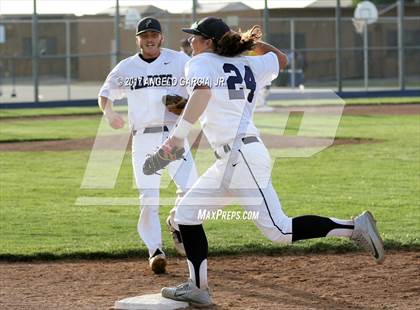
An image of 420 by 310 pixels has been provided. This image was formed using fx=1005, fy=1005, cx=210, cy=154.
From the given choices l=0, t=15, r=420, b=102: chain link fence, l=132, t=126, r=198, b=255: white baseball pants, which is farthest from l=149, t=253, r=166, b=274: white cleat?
l=0, t=15, r=420, b=102: chain link fence

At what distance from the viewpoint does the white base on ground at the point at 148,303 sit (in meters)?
7.33

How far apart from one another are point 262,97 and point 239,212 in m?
16.3

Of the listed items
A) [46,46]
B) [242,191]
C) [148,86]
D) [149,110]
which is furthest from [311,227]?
[46,46]

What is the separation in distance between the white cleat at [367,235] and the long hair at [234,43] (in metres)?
1.56

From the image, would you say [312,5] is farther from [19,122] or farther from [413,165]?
[413,165]

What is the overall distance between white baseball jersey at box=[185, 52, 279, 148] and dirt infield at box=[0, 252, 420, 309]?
50.9 inches

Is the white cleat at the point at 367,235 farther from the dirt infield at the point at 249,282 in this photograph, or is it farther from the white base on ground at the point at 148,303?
the white base on ground at the point at 148,303

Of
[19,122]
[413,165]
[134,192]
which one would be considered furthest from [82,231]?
[19,122]

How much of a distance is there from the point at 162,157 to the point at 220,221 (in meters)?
4.58

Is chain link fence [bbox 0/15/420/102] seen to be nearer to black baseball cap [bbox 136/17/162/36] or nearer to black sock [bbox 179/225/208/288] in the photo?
black baseball cap [bbox 136/17/162/36]

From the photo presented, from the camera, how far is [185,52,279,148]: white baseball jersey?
23.8 ft

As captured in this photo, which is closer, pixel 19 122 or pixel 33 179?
pixel 33 179

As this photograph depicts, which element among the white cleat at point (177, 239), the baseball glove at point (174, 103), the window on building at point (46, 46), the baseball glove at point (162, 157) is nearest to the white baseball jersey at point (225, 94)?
the baseball glove at point (162, 157)

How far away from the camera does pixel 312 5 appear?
43594mm
